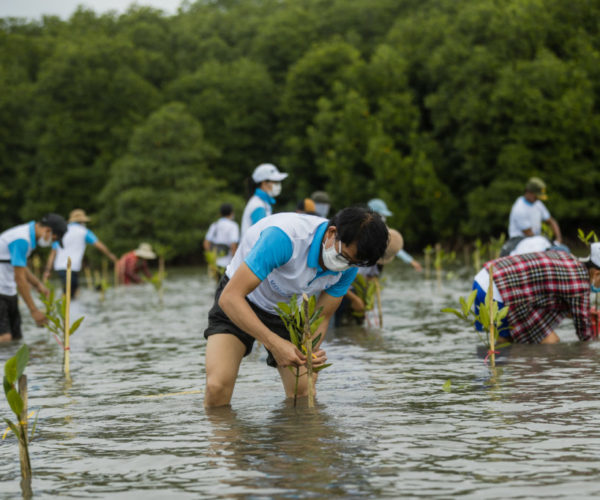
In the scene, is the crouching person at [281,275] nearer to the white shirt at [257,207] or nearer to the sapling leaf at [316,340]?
the sapling leaf at [316,340]

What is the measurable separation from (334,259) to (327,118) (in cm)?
4698

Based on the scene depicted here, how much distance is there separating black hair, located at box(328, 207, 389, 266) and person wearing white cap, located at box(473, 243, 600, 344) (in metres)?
3.47

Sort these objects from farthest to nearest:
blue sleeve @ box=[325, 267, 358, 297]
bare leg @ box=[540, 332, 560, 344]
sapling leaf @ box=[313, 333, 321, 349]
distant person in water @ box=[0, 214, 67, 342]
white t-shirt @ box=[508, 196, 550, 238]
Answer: white t-shirt @ box=[508, 196, 550, 238], distant person in water @ box=[0, 214, 67, 342], bare leg @ box=[540, 332, 560, 344], blue sleeve @ box=[325, 267, 358, 297], sapling leaf @ box=[313, 333, 321, 349]

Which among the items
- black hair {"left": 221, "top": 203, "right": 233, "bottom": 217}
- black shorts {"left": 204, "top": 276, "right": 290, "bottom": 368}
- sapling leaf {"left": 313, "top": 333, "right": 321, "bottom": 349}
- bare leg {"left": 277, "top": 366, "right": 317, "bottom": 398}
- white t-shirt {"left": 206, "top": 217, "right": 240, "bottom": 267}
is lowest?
bare leg {"left": 277, "top": 366, "right": 317, "bottom": 398}

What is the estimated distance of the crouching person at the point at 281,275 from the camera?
5.85m

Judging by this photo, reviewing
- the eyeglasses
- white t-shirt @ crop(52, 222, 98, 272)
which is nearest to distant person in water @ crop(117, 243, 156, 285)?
white t-shirt @ crop(52, 222, 98, 272)

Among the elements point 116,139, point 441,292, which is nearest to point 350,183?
point 116,139

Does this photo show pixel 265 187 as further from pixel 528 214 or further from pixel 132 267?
pixel 132 267

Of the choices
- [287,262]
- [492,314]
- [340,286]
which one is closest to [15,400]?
[287,262]

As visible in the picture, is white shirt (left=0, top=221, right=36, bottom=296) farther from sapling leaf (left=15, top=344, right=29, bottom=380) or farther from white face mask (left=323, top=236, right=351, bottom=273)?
sapling leaf (left=15, top=344, right=29, bottom=380)

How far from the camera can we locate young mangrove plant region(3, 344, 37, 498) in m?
4.91

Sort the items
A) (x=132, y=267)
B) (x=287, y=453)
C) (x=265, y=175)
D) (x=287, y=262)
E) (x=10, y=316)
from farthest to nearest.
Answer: (x=132, y=267) → (x=10, y=316) → (x=265, y=175) → (x=287, y=262) → (x=287, y=453)

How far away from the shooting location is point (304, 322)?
21.3 ft

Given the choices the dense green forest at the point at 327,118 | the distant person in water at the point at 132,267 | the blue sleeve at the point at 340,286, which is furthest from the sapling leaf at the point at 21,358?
the dense green forest at the point at 327,118
